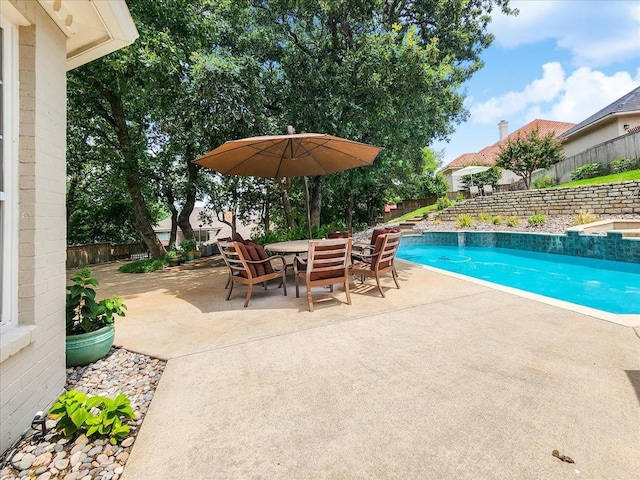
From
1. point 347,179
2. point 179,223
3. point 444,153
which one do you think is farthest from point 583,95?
point 179,223

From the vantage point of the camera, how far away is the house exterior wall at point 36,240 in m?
1.78

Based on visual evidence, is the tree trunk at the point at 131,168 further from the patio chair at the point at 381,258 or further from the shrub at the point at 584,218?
the shrub at the point at 584,218

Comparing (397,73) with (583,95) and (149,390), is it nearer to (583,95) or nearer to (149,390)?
(149,390)

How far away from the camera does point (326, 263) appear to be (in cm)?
421

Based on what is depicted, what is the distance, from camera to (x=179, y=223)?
13039 millimetres

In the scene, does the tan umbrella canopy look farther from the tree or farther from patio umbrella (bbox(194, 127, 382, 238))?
the tree

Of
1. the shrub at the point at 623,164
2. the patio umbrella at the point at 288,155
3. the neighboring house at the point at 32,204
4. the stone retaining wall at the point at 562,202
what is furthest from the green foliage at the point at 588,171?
the neighboring house at the point at 32,204

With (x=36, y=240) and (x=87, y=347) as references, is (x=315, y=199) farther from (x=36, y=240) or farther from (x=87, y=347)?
(x=36, y=240)

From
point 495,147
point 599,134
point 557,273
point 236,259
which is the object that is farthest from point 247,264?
point 495,147

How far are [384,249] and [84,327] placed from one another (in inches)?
147

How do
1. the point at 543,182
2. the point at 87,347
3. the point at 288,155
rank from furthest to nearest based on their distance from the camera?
the point at 543,182, the point at 288,155, the point at 87,347

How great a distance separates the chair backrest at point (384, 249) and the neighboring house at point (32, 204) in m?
3.73

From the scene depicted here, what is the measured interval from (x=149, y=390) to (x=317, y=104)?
26.1 feet

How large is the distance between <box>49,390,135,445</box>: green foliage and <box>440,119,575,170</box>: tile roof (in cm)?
3107
